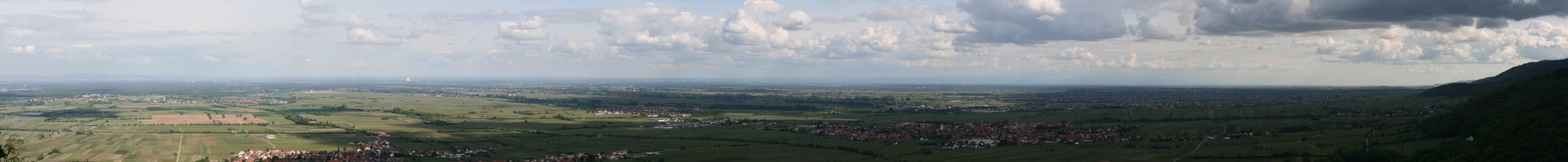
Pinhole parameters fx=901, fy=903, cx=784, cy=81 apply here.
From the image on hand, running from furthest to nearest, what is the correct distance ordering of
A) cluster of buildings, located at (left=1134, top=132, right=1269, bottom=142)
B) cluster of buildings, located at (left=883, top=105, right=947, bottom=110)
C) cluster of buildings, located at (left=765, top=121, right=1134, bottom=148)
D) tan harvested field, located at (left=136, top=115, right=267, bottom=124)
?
cluster of buildings, located at (left=883, top=105, right=947, bottom=110) → tan harvested field, located at (left=136, top=115, right=267, bottom=124) → cluster of buildings, located at (left=765, top=121, right=1134, bottom=148) → cluster of buildings, located at (left=1134, top=132, right=1269, bottom=142)

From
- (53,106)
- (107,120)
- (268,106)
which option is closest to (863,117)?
(107,120)

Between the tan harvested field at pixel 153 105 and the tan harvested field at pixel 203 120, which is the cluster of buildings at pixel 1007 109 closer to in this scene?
the tan harvested field at pixel 203 120

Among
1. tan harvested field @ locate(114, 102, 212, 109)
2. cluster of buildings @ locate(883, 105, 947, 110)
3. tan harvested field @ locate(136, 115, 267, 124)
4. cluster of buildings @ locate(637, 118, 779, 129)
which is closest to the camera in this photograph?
cluster of buildings @ locate(637, 118, 779, 129)

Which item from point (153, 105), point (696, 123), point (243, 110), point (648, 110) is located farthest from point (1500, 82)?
point (153, 105)

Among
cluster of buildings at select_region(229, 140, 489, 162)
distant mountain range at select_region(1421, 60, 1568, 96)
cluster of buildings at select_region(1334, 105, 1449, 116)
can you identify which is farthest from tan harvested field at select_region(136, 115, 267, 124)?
distant mountain range at select_region(1421, 60, 1568, 96)

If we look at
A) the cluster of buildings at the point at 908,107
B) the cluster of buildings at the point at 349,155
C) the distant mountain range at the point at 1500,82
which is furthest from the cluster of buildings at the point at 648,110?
the distant mountain range at the point at 1500,82

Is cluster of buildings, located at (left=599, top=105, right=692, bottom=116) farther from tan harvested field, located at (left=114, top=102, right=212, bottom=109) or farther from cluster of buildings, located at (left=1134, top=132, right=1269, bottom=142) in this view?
tan harvested field, located at (left=114, top=102, right=212, bottom=109)
